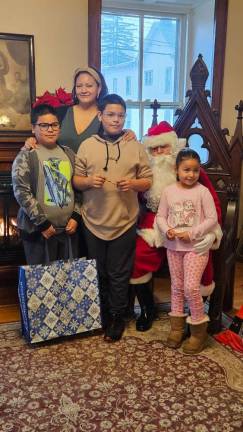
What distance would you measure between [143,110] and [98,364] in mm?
2209

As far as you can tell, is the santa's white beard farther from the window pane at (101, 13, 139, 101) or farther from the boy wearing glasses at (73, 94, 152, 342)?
the window pane at (101, 13, 139, 101)

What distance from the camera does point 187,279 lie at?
2.11 meters

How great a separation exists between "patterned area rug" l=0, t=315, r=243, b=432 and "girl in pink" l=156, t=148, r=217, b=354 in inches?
6.0

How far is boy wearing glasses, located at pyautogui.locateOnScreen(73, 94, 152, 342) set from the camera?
2.14 m

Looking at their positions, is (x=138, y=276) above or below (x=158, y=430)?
above

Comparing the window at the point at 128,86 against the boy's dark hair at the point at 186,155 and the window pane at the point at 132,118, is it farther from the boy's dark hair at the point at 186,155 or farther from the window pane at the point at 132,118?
the boy's dark hair at the point at 186,155

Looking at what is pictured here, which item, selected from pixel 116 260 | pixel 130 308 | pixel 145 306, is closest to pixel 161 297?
pixel 130 308

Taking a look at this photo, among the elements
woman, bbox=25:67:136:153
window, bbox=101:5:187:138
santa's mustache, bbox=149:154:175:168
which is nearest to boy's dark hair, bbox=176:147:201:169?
santa's mustache, bbox=149:154:175:168

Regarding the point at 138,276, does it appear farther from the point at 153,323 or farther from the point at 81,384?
the point at 81,384

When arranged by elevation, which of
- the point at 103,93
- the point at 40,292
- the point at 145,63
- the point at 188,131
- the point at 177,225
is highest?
the point at 145,63

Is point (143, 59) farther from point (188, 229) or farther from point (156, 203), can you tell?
point (188, 229)

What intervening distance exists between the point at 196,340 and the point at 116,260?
548 millimetres

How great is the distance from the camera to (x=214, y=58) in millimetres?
3361

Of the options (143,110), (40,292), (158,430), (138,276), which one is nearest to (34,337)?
(40,292)
